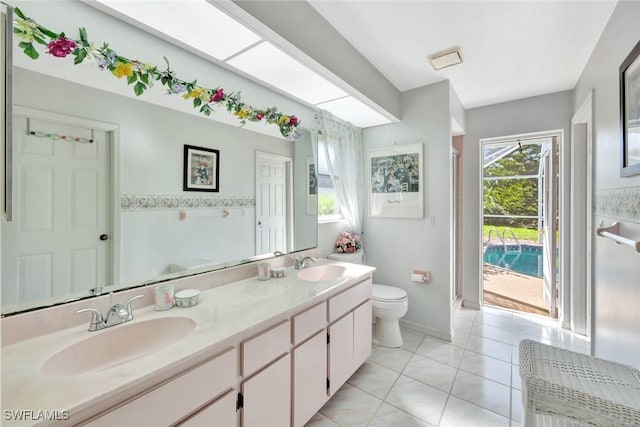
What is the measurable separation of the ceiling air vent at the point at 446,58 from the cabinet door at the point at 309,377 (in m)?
2.25

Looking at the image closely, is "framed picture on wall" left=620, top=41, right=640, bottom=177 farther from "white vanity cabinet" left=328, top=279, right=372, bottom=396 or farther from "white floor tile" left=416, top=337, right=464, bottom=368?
"white floor tile" left=416, top=337, right=464, bottom=368

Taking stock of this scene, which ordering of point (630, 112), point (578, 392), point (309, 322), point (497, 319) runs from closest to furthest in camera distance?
point (578, 392)
point (630, 112)
point (309, 322)
point (497, 319)

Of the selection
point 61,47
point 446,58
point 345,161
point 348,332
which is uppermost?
point 446,58

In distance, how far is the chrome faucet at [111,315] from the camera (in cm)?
109

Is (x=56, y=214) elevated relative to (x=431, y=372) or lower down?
elevated

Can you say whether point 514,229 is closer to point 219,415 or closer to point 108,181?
point 219,415

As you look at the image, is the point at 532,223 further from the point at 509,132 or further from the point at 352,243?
the point at 352,243

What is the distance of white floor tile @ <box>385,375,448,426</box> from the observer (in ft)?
5.64

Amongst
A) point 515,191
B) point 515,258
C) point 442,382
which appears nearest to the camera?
point 442,382

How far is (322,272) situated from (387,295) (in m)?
0.72

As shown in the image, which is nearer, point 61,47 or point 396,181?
point 61,47

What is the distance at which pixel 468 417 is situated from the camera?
169cm

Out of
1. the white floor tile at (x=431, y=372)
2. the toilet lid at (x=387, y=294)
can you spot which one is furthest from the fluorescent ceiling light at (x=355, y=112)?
the white floor tile at (x=431, y=372)

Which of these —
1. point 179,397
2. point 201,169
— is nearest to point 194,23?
point 201,169
